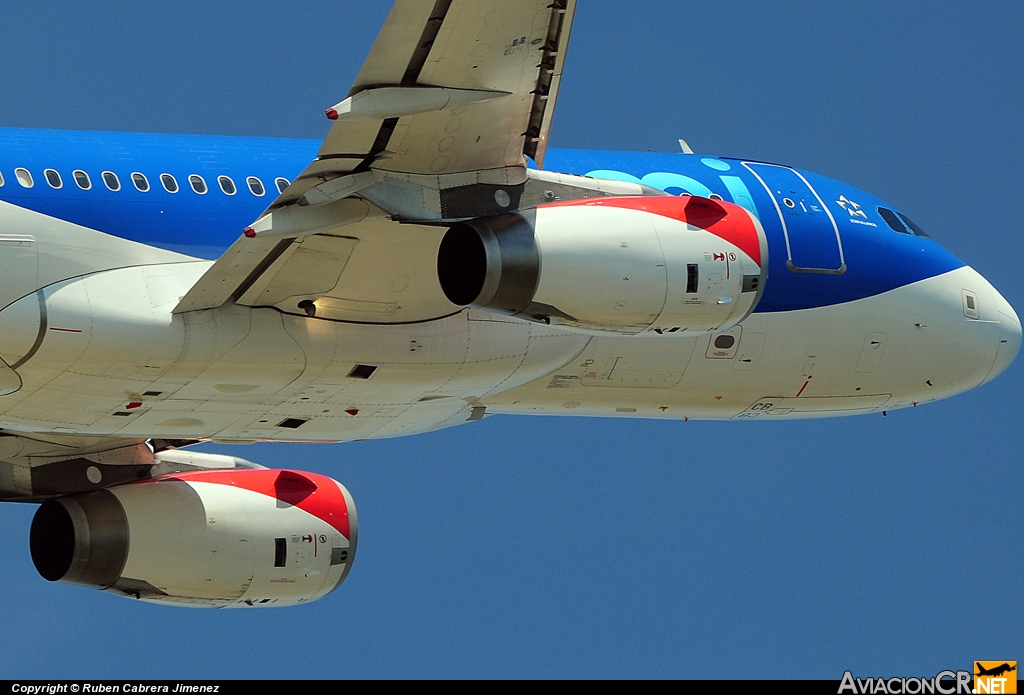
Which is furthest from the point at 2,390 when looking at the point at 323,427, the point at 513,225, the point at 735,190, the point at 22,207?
the point at 735,190

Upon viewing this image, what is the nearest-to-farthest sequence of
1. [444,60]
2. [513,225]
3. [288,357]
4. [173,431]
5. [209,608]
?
[444,60] < [513,225] < [288,357] < [173,431] < [209,608]

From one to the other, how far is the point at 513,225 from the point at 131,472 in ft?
27.2

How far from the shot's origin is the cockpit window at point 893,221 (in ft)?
67.6

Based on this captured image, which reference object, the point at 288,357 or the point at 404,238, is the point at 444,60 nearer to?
the point at 404,238

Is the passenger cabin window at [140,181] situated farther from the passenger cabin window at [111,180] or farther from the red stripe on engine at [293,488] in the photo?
the red stripe on engine at [293,488]

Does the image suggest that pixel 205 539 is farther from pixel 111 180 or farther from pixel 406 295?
pixel 111 180

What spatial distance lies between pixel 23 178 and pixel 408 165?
12.0ft

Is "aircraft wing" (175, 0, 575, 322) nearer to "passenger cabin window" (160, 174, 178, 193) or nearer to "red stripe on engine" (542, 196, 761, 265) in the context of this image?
"red stripe on engine" (542, 196, 761, 265)

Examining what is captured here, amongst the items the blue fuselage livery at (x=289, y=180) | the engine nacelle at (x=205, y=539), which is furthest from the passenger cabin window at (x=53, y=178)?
the engine nacelle at (x=205, y=539)

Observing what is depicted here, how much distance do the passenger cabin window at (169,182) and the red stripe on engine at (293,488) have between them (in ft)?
18.4

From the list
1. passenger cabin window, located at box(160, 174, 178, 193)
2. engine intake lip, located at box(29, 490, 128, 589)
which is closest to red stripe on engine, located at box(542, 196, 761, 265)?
passenger cabin window, located at box(160, 174, 178, 193)

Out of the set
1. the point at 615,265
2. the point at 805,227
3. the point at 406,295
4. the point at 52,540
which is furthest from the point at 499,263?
the point at 52,540

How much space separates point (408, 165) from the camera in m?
15.2

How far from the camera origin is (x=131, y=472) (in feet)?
71.6
